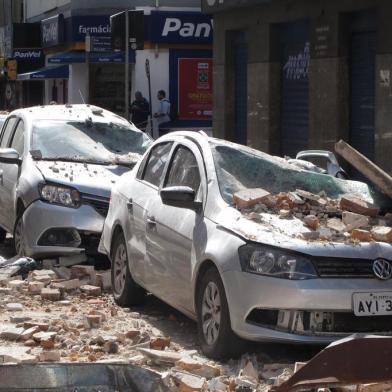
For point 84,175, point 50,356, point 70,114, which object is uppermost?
point 70,114

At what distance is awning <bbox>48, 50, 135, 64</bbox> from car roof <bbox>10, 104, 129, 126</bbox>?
64.5 ft

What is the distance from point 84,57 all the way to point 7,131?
22.6 meters

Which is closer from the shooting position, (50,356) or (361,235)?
(50,356)

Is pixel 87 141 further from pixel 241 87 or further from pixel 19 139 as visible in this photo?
pixel 241 87

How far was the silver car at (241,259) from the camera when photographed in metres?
7.34

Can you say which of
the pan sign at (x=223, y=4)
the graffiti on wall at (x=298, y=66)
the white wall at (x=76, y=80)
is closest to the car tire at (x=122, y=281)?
the graffiti on wall at (x=298, y=66)

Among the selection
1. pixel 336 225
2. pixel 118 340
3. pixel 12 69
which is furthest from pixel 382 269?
pixel 12 69

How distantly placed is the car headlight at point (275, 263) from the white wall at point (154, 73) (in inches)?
1063

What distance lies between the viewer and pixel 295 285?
7.29 meters

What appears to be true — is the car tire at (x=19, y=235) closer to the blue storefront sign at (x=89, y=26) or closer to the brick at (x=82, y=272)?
the brick at (x=82, y=272)

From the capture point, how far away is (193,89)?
35.0 metres

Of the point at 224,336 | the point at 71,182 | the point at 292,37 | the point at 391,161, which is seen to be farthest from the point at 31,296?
the point at 292,37

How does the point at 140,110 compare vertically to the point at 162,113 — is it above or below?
above

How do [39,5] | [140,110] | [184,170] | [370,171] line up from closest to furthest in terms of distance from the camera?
Answer: [370,171], [184,170], [140,110], [39,5]
